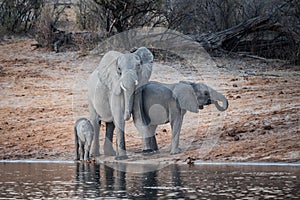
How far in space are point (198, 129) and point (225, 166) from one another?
2911 millimetres

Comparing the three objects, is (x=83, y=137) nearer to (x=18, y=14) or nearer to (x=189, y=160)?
(x=189, y=160)

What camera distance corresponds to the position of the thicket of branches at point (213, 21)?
928 inches

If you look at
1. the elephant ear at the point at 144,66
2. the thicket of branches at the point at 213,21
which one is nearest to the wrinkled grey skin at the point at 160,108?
the elephant ear at the point at 144,66

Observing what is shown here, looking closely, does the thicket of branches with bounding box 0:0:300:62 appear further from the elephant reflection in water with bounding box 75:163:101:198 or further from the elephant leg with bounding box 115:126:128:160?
the elephant reflection in water with bounding box 75:163:101:198

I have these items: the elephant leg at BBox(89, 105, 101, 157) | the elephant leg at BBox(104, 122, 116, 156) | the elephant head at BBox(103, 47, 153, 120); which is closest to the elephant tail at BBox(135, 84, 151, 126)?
the elephant head at BBox(103, 47, 153, 120)

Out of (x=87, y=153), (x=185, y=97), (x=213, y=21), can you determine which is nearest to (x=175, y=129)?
(x=185, y=97)

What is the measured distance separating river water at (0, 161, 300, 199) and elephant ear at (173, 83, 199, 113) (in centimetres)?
124

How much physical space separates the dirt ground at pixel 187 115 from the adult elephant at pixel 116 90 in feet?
1.56

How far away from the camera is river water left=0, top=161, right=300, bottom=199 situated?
1082cm

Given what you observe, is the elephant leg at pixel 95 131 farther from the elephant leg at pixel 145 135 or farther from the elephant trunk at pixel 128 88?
the elephant trunk at pixel 128 88

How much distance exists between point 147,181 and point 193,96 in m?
3.62

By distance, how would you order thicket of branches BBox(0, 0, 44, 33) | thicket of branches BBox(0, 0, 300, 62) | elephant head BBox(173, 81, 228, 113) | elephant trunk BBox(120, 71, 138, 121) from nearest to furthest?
elephant trunk BBox(120, 71, 138, 121)
elephant head BBox(173, 81, 228, 113)
thicket of branches BBox(0, 0, 300, 62)
thicket of branches BBox(0, 0, 44, 33)

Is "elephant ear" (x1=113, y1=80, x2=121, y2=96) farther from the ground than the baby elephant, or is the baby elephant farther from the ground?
"elephant ear" (x1=113, y1=80, x2=121, y2=96)

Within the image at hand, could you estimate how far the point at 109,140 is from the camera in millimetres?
15992
